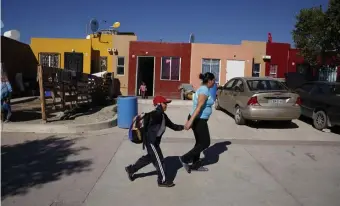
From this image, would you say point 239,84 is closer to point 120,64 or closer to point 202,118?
point 202,118

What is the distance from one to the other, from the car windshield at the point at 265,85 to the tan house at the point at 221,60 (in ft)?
35.5

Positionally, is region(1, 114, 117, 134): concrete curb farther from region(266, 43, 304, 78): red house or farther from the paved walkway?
region(266, 43, 304, 78): red house

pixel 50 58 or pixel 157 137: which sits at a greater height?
pixel 50 58

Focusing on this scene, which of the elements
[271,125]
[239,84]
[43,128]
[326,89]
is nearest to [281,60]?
[326,89]

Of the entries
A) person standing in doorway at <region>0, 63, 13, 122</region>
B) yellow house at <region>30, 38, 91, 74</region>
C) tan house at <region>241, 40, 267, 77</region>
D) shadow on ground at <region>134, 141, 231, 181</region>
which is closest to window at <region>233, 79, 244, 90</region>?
shadow on ground at <region>134, 141, 231, 181</region>

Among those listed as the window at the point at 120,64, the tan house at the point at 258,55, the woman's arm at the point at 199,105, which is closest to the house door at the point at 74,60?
the window at the point at 120,64

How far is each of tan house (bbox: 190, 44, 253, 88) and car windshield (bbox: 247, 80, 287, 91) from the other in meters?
10.8

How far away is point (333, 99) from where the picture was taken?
9.87 metres

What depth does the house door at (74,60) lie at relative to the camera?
854 inches

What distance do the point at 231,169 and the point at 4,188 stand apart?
3575 millimetres

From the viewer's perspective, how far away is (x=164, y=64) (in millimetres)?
21922

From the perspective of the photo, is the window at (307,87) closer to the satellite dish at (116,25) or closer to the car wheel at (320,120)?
the car wheel at (320,120)

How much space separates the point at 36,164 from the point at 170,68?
654 inches

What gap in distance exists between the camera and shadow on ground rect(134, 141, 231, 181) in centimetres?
548
